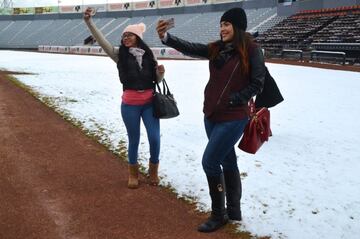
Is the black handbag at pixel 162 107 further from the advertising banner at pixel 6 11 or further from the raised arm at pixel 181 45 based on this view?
the advertising banner at pixel 6 11

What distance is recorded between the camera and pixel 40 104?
10.6m

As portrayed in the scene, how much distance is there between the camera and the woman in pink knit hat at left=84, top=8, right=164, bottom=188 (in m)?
4.37

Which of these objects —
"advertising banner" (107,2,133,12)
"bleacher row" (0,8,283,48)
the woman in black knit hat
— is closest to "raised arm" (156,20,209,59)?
the woman in black knit hat

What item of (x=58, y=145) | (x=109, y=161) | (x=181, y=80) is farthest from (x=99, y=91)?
(x=109, y=161)

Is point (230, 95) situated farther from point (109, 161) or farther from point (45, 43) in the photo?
point (45, 43)

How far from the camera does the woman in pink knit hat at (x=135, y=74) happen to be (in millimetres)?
4371

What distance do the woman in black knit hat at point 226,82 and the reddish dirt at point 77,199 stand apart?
0.54 metres

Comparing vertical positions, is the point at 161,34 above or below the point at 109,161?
above

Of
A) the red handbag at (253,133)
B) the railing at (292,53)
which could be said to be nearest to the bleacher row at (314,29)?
the railing at (292,53)

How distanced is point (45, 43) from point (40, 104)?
52.4 meters

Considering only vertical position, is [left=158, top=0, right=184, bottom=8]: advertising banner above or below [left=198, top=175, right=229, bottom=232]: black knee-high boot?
above

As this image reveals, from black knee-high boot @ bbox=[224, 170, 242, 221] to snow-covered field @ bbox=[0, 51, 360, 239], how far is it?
157 millimetres

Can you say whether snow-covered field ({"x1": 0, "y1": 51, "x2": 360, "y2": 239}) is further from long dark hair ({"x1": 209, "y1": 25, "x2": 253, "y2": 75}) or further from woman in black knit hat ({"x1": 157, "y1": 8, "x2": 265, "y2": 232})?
long dark hair ({"x1": 209, "y1": 25, "x2": 253, "y2": 75})

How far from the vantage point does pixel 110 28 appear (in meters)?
57.6
